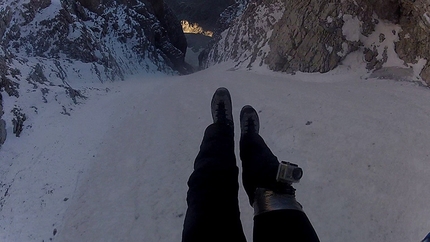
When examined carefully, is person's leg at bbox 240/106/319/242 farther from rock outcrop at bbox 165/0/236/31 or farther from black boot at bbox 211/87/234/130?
rock outcrop at bbox 165/0/236/31

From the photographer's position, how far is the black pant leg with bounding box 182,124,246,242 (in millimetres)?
2246

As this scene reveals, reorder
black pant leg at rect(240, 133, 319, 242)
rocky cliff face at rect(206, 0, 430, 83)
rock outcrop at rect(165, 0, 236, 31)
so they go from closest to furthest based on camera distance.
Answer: black pant leg at rect(240, 133, 319, 242)
rocky cliff face at rect(206, 0, 430, 83)
rock outcrop at rect(165, 0, 236, 31)

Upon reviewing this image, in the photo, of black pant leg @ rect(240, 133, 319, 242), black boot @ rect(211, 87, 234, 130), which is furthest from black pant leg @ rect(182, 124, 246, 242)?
black boot @ rect(211, 87, 234, 130)

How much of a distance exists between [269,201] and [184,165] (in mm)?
4166

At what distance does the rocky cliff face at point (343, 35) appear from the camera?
34.0 ft

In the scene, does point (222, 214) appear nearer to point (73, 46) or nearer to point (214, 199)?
point (214, 199)

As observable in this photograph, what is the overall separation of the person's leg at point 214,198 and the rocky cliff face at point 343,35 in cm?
932

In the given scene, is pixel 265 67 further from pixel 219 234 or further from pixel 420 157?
pixel 219 234

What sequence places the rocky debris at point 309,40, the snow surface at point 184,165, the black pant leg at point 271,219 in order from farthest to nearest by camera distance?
the rocky debris at point 309,40 → the snow surface at point 184,165 → the black pant leg at point 271,219

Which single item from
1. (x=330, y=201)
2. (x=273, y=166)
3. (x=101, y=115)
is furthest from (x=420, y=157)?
(x=101, y=115)

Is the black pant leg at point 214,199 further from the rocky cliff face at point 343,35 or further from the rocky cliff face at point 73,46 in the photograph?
the rocky cliff face at point 343,35

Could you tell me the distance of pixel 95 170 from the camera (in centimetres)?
639

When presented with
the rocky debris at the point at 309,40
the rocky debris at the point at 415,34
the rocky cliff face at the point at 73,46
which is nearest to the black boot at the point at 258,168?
the rocky cliff face at the point at 73,46

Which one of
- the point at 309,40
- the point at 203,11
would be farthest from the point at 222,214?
the point at 203,11
